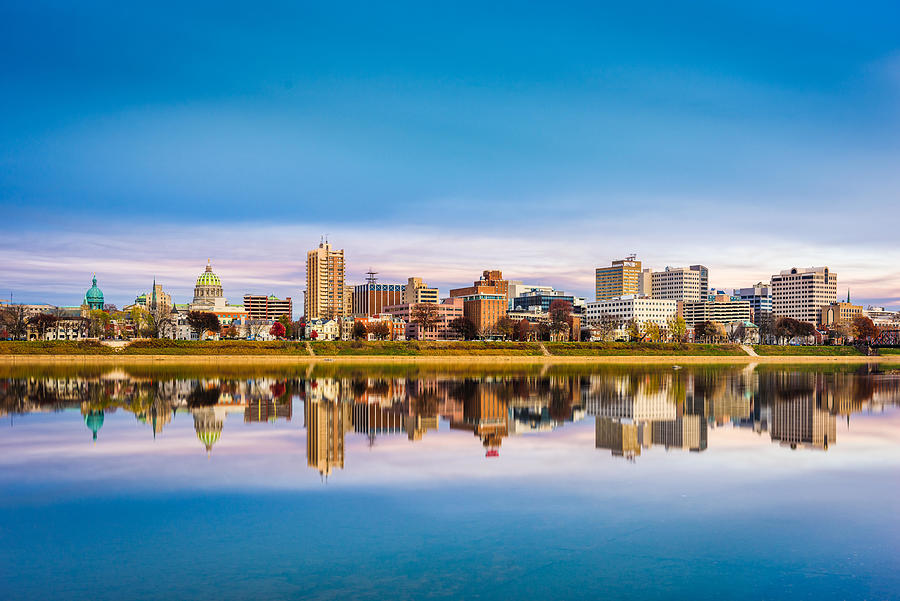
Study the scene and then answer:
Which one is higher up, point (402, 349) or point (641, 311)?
point (641, 311)

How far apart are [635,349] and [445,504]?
350 ft

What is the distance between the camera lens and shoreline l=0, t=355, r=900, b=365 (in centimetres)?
8531

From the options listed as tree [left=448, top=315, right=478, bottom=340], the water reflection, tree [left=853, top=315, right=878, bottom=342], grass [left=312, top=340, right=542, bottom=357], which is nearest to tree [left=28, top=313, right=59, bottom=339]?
grass [left=312, top=340, right=542, bottom=357]

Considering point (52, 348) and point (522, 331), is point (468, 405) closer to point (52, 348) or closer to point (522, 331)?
point (52, 348)

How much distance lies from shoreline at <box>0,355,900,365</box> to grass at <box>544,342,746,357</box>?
250 centimetres

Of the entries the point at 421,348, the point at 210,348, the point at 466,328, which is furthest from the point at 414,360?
the point at 466,328

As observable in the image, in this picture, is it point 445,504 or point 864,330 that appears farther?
point 864,330

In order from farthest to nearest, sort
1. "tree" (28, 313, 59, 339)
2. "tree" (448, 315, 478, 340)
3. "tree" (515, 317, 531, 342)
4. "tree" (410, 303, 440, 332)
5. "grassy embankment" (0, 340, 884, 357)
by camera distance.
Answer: "tree" (410, 303, 440, 332) → "tree" (448, 315, 478, 340) → "tree" (515, 317, 531, 342) → "tree" (28, 313, 59, 339) → "grassy embankment" (0, 340, 884, 357)

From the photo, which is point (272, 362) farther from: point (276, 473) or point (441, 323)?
point (441, 323)

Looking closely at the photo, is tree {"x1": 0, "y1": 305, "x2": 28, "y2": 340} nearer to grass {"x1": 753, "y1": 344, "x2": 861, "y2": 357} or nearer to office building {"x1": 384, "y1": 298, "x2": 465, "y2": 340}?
office building {"x1": 384, "y1": 298, "x2": 465, "y2": 340}

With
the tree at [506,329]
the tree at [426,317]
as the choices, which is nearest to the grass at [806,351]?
the tree at [506,329]

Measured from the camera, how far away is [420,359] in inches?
3964

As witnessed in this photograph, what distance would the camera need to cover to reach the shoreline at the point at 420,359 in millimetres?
85312

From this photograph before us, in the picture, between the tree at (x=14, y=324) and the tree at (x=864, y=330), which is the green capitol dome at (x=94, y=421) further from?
the tree at (x=864, y=330)
